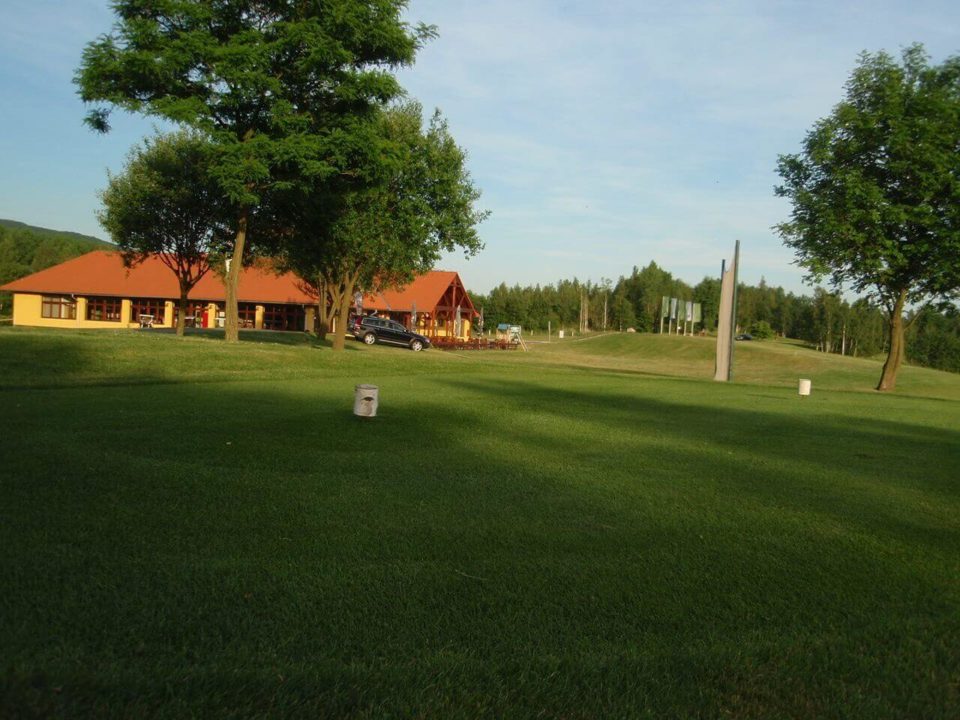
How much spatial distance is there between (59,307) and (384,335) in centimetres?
2892

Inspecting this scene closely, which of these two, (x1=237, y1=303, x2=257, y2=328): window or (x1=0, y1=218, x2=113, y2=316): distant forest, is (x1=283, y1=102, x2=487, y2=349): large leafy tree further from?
(x1=0, y1=218, x2=113, y2=316): distant forest

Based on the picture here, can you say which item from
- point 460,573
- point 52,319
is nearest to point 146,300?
point 52,319

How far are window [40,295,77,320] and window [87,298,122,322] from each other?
44.2 inches

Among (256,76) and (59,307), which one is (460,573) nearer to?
(256,76)

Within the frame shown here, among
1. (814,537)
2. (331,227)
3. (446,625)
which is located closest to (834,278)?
(331,227)

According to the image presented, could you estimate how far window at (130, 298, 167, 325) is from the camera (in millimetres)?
Answer: 63062

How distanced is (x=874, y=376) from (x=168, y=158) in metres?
38.0

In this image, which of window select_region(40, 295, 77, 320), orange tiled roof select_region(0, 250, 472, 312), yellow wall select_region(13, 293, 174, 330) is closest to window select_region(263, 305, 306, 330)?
orange tiled roof select_region(0, 250, 472, 312)

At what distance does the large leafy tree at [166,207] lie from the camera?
36.8 metres

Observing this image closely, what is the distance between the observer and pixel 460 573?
488cm

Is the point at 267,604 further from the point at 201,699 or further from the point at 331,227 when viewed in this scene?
the point at 331,227

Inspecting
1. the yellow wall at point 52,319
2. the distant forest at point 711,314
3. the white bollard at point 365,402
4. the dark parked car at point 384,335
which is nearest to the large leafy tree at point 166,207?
the dark parked car at point 384,335

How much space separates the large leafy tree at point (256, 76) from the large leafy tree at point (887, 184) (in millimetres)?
15766

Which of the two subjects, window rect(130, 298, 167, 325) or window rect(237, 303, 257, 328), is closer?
window rect(130, 298, 167, 325)
